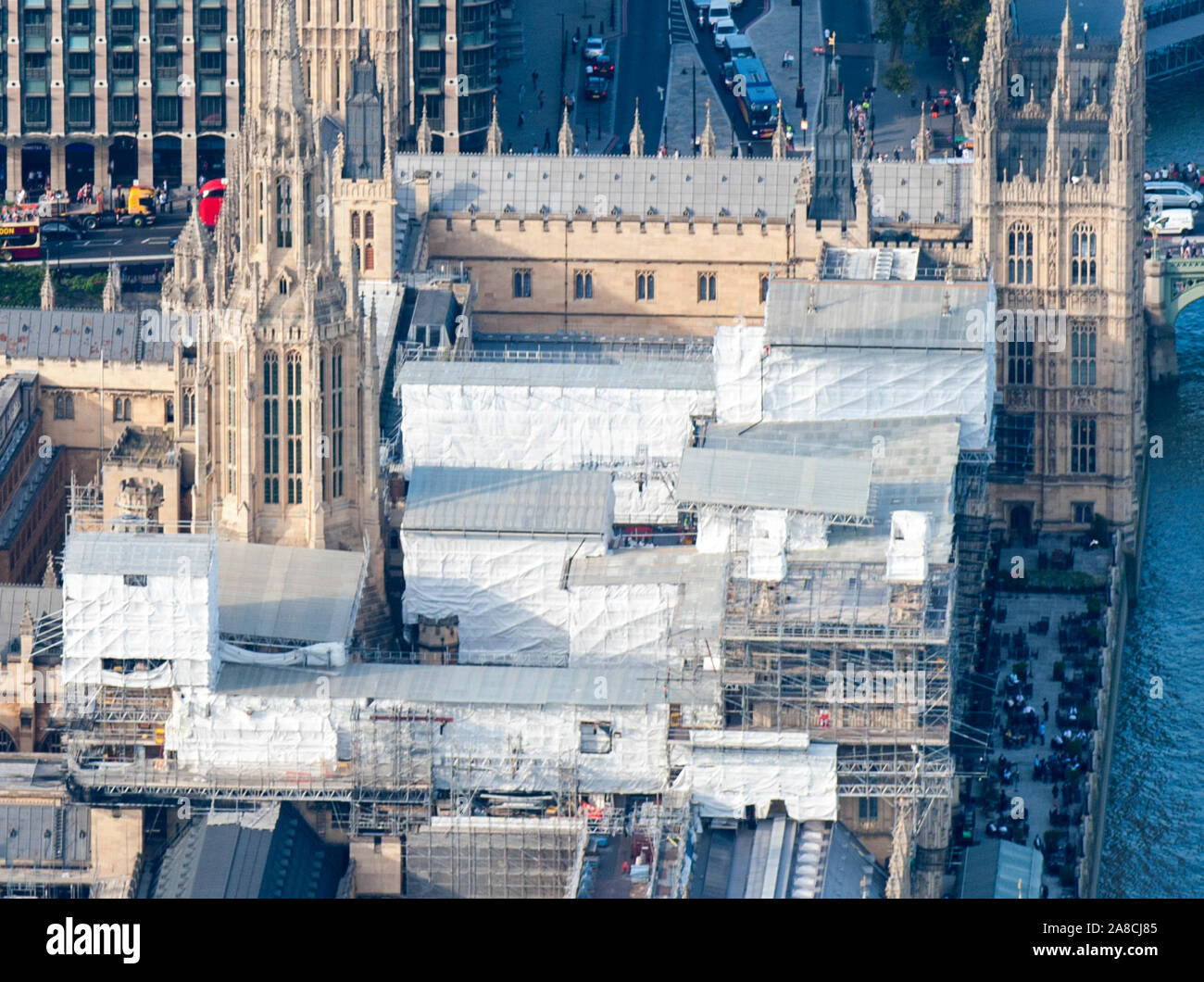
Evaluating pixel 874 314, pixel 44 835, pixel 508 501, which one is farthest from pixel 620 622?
pixel 44 835

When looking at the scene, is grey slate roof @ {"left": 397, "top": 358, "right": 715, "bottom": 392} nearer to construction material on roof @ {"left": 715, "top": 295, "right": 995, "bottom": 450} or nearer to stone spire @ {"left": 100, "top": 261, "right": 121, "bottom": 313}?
construction material on roof @ {"left": 715, "top": 295, "right": 995, "bottom": 450}

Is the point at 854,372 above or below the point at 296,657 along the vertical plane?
above

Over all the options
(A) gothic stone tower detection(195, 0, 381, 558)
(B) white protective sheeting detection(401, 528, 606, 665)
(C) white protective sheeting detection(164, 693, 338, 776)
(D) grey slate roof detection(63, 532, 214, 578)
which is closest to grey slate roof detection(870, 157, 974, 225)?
(B) white protective sheeting detection(401, 528, 606, 665)

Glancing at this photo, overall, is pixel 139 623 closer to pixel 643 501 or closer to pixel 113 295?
pixel 643 501

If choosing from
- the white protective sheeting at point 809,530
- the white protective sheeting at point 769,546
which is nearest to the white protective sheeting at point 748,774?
the white protective sheeting at point 769,546

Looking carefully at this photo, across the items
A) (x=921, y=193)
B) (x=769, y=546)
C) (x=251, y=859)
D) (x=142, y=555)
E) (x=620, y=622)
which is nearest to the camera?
(x=251, y=859)

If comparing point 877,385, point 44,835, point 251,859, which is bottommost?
point 44,835
